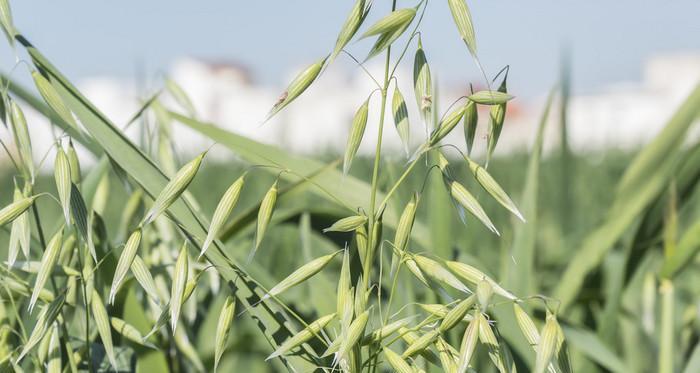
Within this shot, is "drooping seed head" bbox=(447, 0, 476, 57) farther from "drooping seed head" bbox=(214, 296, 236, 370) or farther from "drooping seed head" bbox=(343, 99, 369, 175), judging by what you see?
"drooping seed head" bbox=(214, 296, 236, 370)

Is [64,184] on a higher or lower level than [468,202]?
higher

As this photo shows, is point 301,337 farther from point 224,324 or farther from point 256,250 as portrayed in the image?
point 256,250

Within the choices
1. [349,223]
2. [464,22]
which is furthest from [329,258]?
[464,22]

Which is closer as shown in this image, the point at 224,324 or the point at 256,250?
the point at 224,324

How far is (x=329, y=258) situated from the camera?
43 centimetres

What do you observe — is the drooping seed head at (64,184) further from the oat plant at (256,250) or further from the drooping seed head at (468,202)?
the drooping seed head at (468,202)

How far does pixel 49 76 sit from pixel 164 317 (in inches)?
7.1

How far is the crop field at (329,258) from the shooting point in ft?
1.36

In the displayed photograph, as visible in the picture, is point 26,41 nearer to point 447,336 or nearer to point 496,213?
point 447,336

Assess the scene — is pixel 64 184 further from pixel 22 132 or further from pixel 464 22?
pixel 464 22

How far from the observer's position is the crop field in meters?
0.41

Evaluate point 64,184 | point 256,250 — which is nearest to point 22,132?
point 64,184

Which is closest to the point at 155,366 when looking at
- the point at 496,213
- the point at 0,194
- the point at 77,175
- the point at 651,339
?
the point at 77,175

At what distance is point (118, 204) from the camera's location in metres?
2.03
